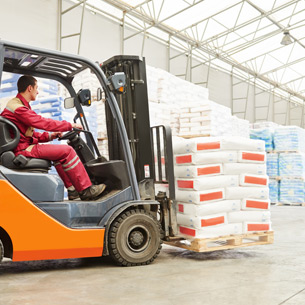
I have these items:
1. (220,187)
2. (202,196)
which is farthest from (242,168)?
(202,196)

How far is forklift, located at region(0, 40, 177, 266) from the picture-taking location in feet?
12.4

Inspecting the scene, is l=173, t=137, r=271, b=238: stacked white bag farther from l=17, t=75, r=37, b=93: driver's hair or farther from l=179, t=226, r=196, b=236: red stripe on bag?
l=17, t=75, r=37, b=93: driver's hair

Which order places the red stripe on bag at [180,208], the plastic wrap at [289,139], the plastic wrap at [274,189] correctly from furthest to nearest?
the plastic wrap at [274,189], the plastic wrap at [289,139], the red stripe on bag at [180,208]

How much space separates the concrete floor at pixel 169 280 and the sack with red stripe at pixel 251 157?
1.03 metres

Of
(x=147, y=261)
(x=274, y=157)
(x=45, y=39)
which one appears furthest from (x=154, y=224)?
(x=274, y=157)

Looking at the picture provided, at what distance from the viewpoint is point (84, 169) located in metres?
4.14

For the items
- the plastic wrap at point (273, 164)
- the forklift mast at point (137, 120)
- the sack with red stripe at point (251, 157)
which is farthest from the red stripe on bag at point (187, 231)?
the plastic wrap at point (273, 164)

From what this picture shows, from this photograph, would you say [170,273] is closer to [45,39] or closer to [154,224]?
[154,224]

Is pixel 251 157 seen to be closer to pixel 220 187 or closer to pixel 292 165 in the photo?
pixel 220 187

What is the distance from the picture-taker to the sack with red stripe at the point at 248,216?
483 cm

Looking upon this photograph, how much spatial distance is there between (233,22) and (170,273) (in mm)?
13671

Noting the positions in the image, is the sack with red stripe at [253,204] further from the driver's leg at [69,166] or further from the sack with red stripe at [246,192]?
the driver's leg at [69,166]

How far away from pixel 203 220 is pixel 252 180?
804mm

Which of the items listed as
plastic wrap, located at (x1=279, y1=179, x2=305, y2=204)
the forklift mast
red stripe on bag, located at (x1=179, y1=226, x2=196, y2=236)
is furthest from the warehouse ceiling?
red stripe on bag, located at (x1=179, y1=226, x2=196, y2=236)
